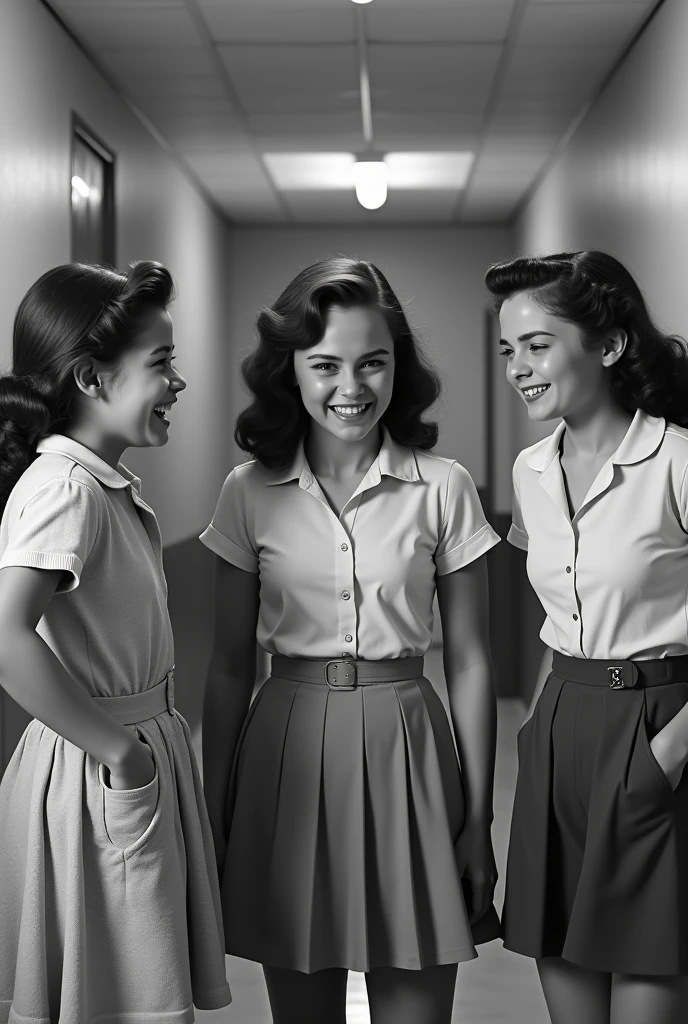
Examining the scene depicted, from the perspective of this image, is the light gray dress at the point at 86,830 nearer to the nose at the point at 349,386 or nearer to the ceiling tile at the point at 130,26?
the nose at the point at 349,386

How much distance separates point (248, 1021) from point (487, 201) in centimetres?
525

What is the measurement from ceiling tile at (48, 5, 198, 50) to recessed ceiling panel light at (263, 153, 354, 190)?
1.65 meters

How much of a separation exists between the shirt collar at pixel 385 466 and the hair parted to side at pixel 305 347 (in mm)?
14

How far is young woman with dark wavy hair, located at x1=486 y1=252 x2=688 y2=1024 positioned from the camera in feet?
5.41

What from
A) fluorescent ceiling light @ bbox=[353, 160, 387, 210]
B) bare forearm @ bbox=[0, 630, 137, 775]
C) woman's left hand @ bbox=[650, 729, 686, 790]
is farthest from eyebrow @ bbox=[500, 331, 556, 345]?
fluorescent ceiling light @ bbox=[353, 160, 387, 210]

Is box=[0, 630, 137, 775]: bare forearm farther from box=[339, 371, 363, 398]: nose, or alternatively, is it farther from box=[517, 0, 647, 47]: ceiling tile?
box=[517, 0, 647, 47]: ceiling tile

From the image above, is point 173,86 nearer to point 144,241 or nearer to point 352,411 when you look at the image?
point 144,241

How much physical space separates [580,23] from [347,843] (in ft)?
9.72

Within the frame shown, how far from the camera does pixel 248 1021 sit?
106 inches

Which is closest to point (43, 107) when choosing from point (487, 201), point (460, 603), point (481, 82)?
point (481, 82)

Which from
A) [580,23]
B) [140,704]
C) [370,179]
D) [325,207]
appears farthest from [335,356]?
[325,207]

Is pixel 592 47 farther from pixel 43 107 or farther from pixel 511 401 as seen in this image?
pixel 511 401

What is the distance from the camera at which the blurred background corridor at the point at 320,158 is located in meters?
3.14

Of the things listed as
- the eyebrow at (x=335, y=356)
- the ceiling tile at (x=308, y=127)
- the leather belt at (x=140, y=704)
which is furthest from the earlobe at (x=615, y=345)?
the ceiling tile at (x=308, y=127)
